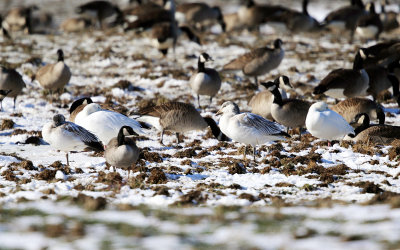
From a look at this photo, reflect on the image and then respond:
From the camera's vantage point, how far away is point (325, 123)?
11016mm

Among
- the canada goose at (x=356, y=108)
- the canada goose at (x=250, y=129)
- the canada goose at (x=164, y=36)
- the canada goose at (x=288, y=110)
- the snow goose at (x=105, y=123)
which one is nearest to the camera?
the canada goose at (x=250, y=129)

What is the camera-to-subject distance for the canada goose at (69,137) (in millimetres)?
10023

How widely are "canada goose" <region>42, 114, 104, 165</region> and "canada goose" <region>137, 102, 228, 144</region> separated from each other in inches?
87.5

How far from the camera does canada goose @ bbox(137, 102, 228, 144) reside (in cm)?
1223

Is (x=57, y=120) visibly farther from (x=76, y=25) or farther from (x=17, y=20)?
(x=17, y=20)

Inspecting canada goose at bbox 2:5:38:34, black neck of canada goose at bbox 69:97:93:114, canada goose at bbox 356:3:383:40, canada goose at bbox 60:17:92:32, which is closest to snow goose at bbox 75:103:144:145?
black neck of canada goose at bbox 69:97:93:114

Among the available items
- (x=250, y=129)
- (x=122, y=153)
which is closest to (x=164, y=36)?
(x=250, y=129)

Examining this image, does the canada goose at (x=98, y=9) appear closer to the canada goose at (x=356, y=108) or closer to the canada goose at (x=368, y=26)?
the canada goose at (x=368, y=26)

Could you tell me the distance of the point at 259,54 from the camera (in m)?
17.3

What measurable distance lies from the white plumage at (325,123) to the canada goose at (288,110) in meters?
1.05

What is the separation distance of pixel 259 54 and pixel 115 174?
9.27m

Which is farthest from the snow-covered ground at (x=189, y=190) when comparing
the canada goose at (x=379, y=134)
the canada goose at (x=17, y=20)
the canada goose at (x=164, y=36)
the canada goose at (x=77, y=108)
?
the canada goose at (x=17, y=20)

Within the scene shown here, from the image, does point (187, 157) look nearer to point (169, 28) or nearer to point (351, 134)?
point (351, 134)

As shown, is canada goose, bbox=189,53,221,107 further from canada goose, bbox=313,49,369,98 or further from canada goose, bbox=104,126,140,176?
canada goose, bbox=104,126,140,176
